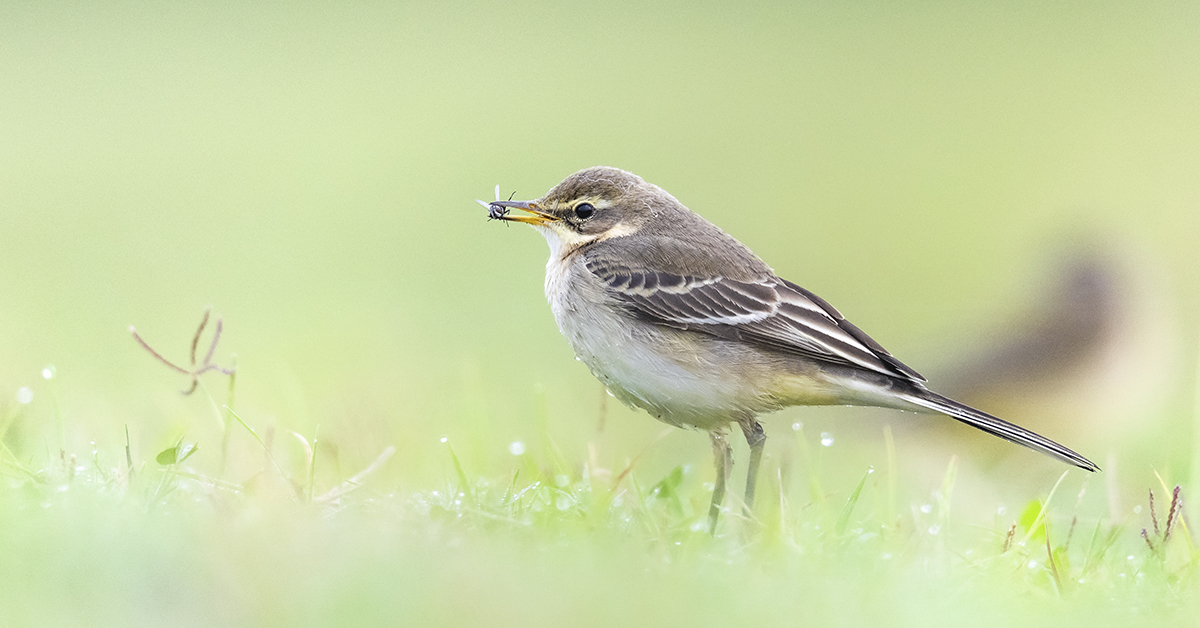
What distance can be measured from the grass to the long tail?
28 centimetres

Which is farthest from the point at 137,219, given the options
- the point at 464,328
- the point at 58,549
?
the point at 58,549

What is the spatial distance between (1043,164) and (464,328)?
1415 centimetres

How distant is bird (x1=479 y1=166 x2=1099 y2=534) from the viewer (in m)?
6.41

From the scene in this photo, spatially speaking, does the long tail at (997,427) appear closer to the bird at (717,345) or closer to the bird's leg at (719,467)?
the bird at (717,345)

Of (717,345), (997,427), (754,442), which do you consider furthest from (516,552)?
(997,427)

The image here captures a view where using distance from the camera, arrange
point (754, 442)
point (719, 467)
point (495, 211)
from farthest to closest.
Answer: point (495, 211), point (754, 442), point (719, 467)

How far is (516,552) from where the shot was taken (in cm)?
477

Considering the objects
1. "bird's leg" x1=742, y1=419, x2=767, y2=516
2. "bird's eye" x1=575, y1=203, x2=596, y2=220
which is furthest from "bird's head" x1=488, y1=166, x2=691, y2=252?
"bird's leg" x1=742, y1=419, x2=767, y2=516

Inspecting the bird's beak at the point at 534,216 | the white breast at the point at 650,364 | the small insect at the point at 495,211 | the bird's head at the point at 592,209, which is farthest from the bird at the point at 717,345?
the small insect at the point at 495,211

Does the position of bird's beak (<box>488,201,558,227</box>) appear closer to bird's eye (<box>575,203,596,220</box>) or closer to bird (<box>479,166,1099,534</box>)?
bird's eye (<box>575,203,596,220</box>)

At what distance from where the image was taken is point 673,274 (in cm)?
682

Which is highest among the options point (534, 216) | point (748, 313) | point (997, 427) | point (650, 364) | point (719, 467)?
point (534, 216)

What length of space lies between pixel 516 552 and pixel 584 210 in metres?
3.05

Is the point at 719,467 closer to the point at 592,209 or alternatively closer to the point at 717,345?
the point at 717,345
